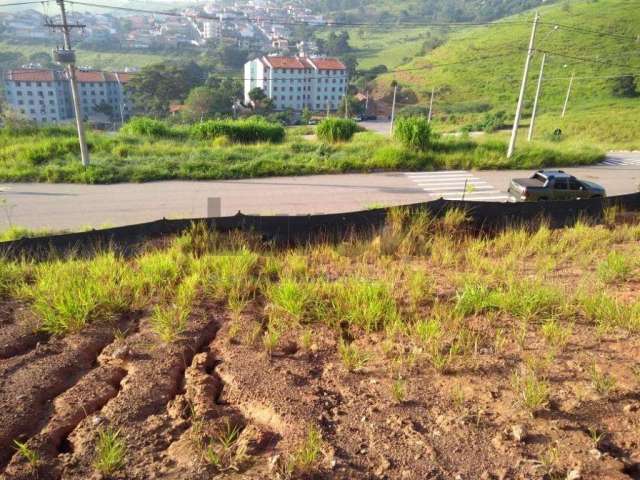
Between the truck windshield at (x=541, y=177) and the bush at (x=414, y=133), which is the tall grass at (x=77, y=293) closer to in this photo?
the truck windshield at (x=541, y=177)

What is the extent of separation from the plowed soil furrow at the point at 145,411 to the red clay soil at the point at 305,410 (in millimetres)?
11

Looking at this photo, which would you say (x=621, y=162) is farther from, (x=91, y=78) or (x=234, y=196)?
(x=91, y=78)

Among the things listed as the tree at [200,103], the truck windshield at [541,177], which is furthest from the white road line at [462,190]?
the tree at [200,103]

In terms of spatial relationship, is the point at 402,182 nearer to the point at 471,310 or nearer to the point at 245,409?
the point at 471,310

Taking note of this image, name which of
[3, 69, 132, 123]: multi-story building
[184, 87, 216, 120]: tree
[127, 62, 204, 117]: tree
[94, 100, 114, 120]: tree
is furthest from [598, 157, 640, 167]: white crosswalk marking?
[94, 100, 114, 120]: tree

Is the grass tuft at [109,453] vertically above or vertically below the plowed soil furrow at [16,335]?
above

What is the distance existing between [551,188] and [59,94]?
8041cm

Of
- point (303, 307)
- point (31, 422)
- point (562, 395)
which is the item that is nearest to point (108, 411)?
point (31, 422)

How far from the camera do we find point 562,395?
3.96 m

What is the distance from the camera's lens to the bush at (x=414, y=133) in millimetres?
21047

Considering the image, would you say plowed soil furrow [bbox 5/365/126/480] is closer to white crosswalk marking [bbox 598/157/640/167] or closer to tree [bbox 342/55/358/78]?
white crosswalk marking [bbox 598/157/640/167]

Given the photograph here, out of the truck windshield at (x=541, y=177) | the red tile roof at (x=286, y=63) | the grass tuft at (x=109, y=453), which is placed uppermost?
the red tile roof at (x=286, y=63)

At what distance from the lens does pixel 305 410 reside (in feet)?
12.3

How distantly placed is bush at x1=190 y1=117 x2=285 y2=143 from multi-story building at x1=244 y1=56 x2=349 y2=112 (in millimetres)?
60646
